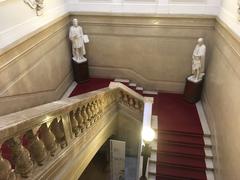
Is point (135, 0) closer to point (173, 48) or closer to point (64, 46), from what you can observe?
point (173, 48)

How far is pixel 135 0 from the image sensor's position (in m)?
7.11

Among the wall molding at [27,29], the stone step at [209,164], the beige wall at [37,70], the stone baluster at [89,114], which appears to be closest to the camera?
the stone baluster at [89,114]

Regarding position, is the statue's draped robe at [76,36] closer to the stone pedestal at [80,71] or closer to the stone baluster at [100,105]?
the stone pedestal at [80,71]

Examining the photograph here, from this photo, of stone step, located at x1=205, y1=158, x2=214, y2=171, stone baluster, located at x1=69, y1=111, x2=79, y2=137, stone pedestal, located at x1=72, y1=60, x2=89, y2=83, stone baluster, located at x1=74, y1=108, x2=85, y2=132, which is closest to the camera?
stone baluster, located at x1=69, y1=111, x2=79, y2=137

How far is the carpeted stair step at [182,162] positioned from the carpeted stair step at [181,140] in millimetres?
384

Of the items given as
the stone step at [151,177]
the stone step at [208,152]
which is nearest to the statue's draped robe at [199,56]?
the stone step at [208,152]

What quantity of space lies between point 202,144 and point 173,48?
3.08 meters

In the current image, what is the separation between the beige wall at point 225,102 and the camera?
14.9ft

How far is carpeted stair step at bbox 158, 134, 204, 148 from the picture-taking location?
6.12 metres

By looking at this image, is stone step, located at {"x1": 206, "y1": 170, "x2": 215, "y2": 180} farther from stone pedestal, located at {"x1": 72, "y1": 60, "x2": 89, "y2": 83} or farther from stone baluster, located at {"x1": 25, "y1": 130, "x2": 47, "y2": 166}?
stone pedestal, located at {"x1": 72, "y1": 60, "x2": 89, "y2": 83}

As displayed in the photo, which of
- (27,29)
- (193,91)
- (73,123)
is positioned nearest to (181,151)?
(193,91)

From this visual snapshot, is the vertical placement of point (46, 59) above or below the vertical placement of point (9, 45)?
below

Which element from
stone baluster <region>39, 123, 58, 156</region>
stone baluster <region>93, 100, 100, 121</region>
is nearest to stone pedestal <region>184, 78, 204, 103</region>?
stone baluster <region>93, 100, 100, 121</region>

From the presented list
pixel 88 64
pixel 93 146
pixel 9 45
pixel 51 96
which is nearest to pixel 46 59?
pixel 51 96
